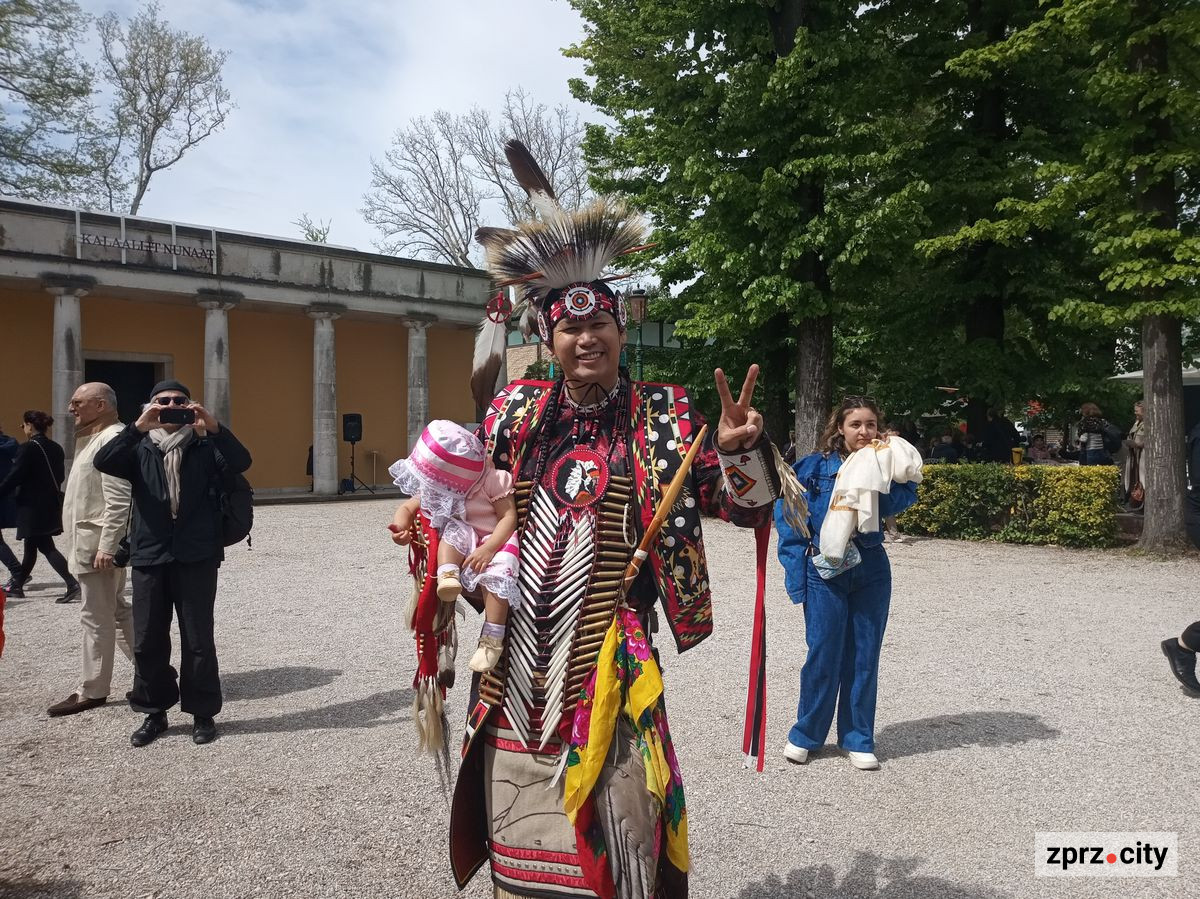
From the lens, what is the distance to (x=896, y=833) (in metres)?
3.68

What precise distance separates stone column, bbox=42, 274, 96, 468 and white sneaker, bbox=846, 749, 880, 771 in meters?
20.1

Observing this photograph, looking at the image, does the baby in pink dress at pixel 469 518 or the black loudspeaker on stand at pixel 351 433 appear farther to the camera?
the black loudspeaker on stand at pixel 351 433

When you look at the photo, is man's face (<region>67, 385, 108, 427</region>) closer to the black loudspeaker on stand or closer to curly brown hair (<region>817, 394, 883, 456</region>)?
curly brown hair (<region>817, 394, 883, 456</region>)

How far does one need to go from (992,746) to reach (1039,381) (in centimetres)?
1244

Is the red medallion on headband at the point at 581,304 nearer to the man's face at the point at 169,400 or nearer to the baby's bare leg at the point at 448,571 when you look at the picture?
the baby's bare leg at the point at 448,571

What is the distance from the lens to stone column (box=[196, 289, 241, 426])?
850 inches

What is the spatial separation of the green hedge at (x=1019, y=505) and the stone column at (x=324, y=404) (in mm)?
16454

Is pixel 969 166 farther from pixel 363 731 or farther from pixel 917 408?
pixel 363 731

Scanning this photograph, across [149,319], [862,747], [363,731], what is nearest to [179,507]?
[363,731]

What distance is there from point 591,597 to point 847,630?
9.29 feet

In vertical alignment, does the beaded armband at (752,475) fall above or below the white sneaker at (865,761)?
above

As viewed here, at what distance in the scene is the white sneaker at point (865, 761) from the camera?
4426 millimetres

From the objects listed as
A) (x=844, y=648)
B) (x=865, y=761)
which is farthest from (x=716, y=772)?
(x=844, y=648)

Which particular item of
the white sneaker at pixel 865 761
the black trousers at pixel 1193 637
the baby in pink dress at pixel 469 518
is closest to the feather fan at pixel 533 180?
the baby in pink dress at pixel 469 518
